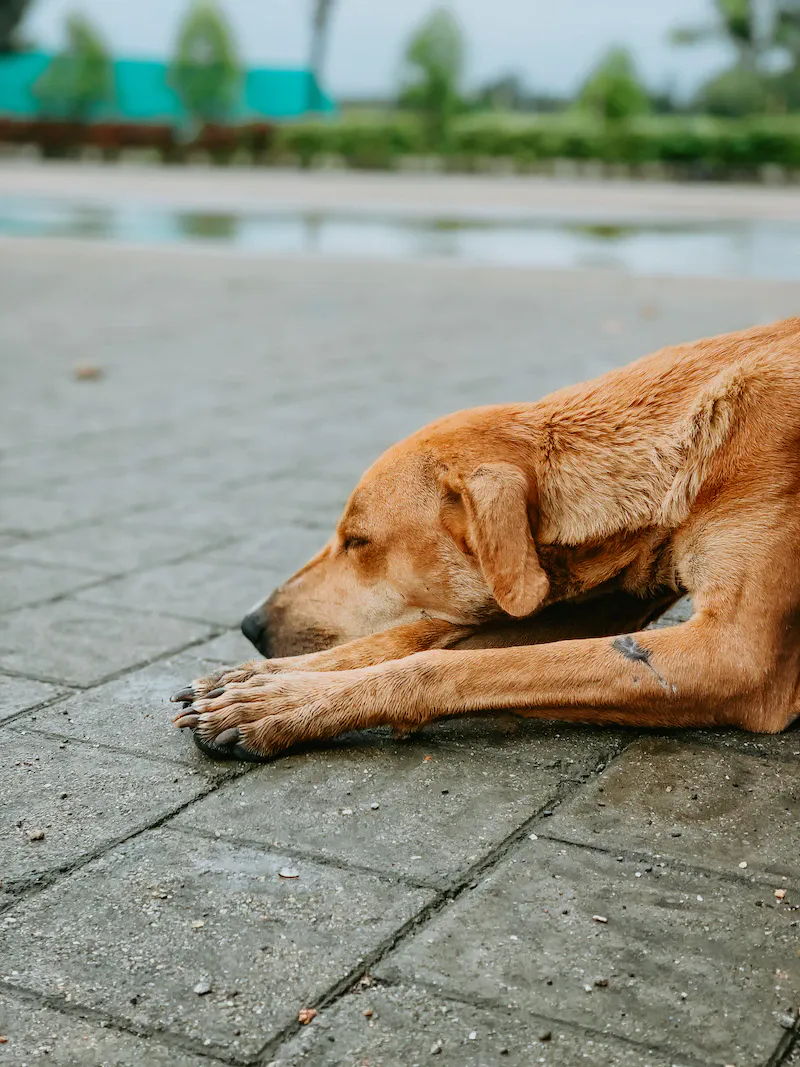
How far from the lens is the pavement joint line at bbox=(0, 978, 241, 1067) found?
1.93 m

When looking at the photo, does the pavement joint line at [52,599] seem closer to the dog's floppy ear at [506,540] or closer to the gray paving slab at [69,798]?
the gray paving slab at [69,798]

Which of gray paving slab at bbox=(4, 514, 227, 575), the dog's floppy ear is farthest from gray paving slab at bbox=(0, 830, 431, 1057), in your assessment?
Answer: gray paving slab at bbox=(4, 514, 227, 575)

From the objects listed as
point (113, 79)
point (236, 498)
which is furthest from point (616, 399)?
point (113, 79)

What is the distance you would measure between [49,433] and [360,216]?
16298 millimetres

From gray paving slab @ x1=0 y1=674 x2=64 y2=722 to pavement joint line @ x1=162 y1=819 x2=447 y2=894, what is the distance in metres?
0.81

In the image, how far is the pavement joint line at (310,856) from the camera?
242 centimetres

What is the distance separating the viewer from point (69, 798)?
2777 millimetres

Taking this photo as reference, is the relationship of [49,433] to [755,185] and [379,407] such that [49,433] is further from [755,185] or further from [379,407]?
[755,185]

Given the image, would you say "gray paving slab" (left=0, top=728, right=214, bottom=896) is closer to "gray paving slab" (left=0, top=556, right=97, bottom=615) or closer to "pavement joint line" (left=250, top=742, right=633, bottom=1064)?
"pavement joint line" (left=250, top=742, right=633, bottom=1064)

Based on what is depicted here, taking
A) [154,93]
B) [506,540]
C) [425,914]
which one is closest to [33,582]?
[506,540]

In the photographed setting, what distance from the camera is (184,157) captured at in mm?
45969

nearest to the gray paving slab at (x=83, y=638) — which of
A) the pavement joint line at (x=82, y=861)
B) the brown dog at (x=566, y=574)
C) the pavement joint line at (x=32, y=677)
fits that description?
the pavement joint line at (x=32, y=677)

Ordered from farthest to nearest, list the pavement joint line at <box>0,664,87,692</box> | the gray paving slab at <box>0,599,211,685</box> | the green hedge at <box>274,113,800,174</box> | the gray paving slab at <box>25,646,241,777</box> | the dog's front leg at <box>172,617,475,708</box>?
the green hedge at <box>274,113,800,174</box>
the gray paving slab at <box>0,599,211,685</box>
the pavement joint line at <box>0,664,87,692</box>
the dog's front leg at <box>172,617,475,708</box>
the gray paving slab at <box>25,646,241,777</box>

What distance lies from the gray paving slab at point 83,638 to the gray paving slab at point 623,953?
153cm
